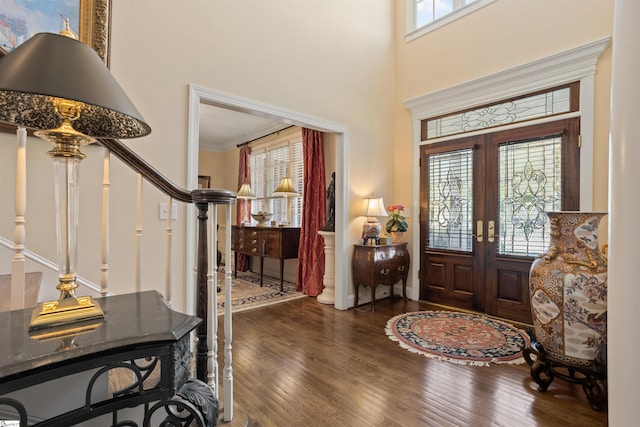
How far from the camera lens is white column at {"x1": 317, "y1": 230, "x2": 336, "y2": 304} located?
4.14 meters

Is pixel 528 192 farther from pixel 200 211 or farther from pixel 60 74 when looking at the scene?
pixel 60 74

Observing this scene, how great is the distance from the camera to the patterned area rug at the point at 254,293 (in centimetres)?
401

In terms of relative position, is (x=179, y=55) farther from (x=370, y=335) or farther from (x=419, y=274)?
(x=419, y=274)

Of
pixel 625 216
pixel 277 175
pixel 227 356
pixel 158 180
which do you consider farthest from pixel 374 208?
pixel 625 216

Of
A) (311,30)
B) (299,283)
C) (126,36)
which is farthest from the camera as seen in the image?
(299,283)

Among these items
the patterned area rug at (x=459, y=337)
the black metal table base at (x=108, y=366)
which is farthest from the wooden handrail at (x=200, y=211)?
the patterned area rug at (x=459, y=337)

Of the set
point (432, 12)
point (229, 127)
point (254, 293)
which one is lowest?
point (254, 293)

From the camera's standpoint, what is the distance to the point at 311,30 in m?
3.59

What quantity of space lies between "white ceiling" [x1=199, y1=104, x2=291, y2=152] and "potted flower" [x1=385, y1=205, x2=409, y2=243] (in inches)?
88.8

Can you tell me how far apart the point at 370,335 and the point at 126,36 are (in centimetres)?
331

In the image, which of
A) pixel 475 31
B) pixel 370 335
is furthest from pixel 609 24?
pixel 370 335

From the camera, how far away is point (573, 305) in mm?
1967

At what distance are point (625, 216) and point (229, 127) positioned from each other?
6.05 meters

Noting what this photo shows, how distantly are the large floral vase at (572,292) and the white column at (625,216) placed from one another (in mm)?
1229
